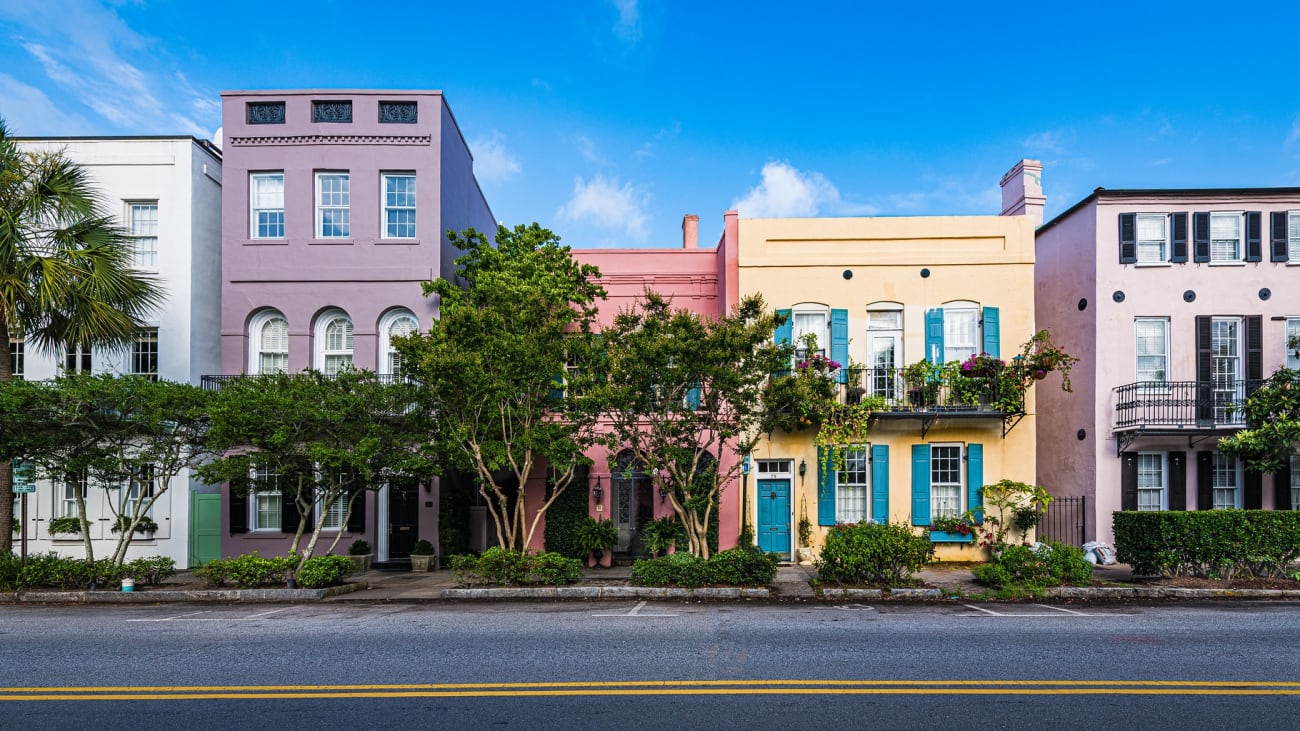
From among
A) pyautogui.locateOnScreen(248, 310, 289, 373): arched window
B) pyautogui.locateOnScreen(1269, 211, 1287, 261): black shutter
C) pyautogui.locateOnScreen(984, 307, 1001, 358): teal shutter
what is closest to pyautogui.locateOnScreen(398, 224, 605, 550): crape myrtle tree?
pyautogui.locateOnScreen(248, 310, 289, 373): arched window

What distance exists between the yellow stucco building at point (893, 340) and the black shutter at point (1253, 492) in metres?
4.70

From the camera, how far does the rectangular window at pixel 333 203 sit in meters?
18.2

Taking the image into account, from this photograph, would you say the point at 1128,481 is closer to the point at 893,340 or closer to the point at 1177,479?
the point at 1177,479

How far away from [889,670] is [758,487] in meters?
9.90

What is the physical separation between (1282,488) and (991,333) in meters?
7.24

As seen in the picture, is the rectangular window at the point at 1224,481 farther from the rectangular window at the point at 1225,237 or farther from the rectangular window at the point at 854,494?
the rectangular window at the point at 854,494

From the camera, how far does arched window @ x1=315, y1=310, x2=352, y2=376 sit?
1816 centimetres

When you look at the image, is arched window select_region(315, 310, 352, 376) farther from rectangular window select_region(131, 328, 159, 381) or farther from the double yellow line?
the double yellow line

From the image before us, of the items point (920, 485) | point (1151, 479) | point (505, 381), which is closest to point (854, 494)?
point (920, 485)

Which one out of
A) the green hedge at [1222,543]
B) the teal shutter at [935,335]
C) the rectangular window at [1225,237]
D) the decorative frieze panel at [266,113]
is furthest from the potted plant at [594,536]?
the rectangular window at [1225,237]

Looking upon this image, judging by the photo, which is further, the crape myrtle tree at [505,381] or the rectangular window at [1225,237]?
the rectangular window at [1225,237]

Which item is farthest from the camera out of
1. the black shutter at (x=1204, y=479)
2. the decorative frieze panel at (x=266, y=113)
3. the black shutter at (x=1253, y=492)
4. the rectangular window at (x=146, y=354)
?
the decorative frieze panel at (x=266, y=113)

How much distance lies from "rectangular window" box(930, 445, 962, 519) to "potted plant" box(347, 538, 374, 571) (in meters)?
13.0

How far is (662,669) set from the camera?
745cm
